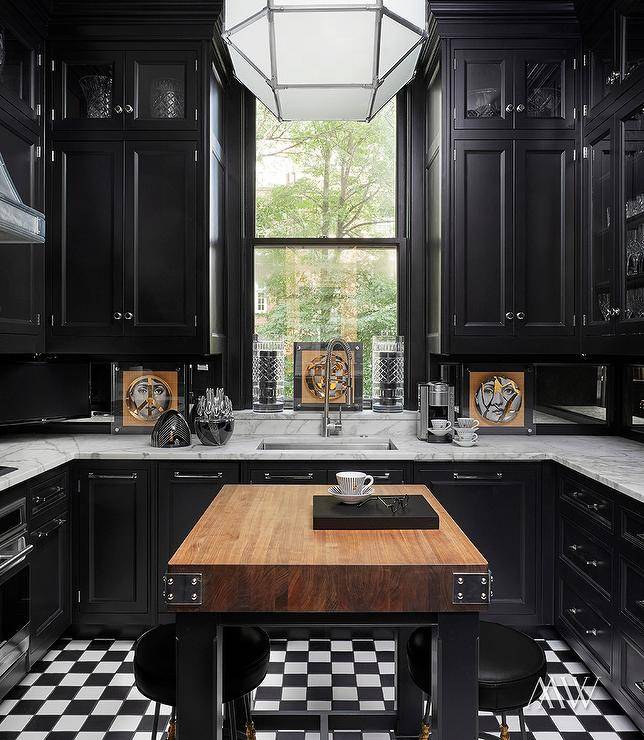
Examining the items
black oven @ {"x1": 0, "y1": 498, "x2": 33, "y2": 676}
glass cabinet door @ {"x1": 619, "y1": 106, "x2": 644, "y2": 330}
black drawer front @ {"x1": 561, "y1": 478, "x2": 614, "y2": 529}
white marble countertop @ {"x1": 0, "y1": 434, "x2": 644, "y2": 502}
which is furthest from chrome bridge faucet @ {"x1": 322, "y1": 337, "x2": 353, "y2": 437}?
black oven @ {"x1": 0, "y1": 498, "x2": 33, "y2": 676}

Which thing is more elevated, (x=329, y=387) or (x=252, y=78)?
(x=252, y=78)

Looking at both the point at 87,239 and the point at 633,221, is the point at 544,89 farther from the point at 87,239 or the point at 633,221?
the point at 87,239

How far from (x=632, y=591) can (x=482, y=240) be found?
1.91 m

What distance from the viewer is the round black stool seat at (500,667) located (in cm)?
169

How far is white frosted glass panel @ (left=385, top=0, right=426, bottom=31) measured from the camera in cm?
162

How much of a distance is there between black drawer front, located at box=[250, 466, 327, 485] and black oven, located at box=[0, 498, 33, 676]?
109cm

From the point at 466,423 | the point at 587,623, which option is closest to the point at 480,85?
the point at 466,423

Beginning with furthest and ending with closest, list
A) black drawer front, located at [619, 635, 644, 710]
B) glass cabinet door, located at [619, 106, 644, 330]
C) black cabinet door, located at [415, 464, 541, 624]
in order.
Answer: black cabinet door, located at [415, 464, 541, 624]
glass cabinet door, located at [619, 106, 644, 330]
black drawer front, located at [619, 635, 644, 710]

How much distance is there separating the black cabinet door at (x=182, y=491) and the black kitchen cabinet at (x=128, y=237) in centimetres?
68

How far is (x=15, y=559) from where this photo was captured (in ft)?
8.41

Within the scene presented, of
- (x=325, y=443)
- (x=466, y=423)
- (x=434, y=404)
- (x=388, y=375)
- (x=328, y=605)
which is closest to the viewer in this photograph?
(x=328, y=605)

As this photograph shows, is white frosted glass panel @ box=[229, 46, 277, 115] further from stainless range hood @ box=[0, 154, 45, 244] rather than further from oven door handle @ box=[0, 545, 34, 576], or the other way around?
oven door handle @ box=[0, 545, 34, 576]

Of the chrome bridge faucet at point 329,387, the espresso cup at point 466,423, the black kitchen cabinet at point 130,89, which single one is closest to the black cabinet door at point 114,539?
the chrome bridge faucet at point 329,387

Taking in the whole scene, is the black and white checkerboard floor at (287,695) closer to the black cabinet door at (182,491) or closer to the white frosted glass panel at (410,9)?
the black cabinet door at (182,491)
